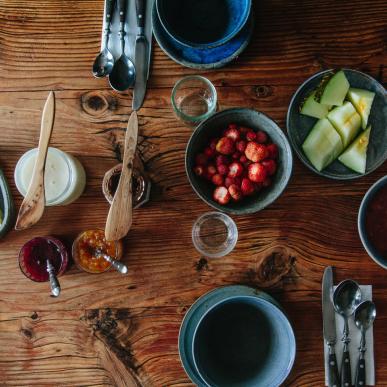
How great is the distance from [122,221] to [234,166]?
0.98ft

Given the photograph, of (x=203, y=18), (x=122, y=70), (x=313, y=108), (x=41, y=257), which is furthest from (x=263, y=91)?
(x=41, y=257)

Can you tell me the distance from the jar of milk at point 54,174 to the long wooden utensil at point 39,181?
9 cm

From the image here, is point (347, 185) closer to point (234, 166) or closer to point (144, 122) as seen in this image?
point (234, 166)

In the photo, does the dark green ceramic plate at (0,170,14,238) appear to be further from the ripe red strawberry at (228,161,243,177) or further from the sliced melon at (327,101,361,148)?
the sliced melon at (327,101,361,148)

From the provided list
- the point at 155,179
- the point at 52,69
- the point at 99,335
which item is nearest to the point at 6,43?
the point at 52,69

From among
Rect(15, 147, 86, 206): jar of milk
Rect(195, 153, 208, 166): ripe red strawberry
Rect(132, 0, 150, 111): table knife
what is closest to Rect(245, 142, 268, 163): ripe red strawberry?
Rect(195, 153, 208, 166): ripe red strawberry

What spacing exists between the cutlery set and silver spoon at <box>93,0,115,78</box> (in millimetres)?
788

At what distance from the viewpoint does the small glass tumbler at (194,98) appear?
132cm

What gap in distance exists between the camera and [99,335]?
4.42ft

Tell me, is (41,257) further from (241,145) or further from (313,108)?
(313,108)

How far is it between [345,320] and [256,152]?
0.48 meters

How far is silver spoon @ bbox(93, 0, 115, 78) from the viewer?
131 centimetres

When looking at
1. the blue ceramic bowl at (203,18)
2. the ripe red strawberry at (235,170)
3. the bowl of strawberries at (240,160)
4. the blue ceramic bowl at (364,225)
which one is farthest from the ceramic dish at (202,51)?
the blue ceramic bowl at (364,225)

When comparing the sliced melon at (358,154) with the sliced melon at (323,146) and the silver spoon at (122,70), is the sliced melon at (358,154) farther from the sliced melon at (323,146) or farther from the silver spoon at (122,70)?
the silver spoon at (122,70)
